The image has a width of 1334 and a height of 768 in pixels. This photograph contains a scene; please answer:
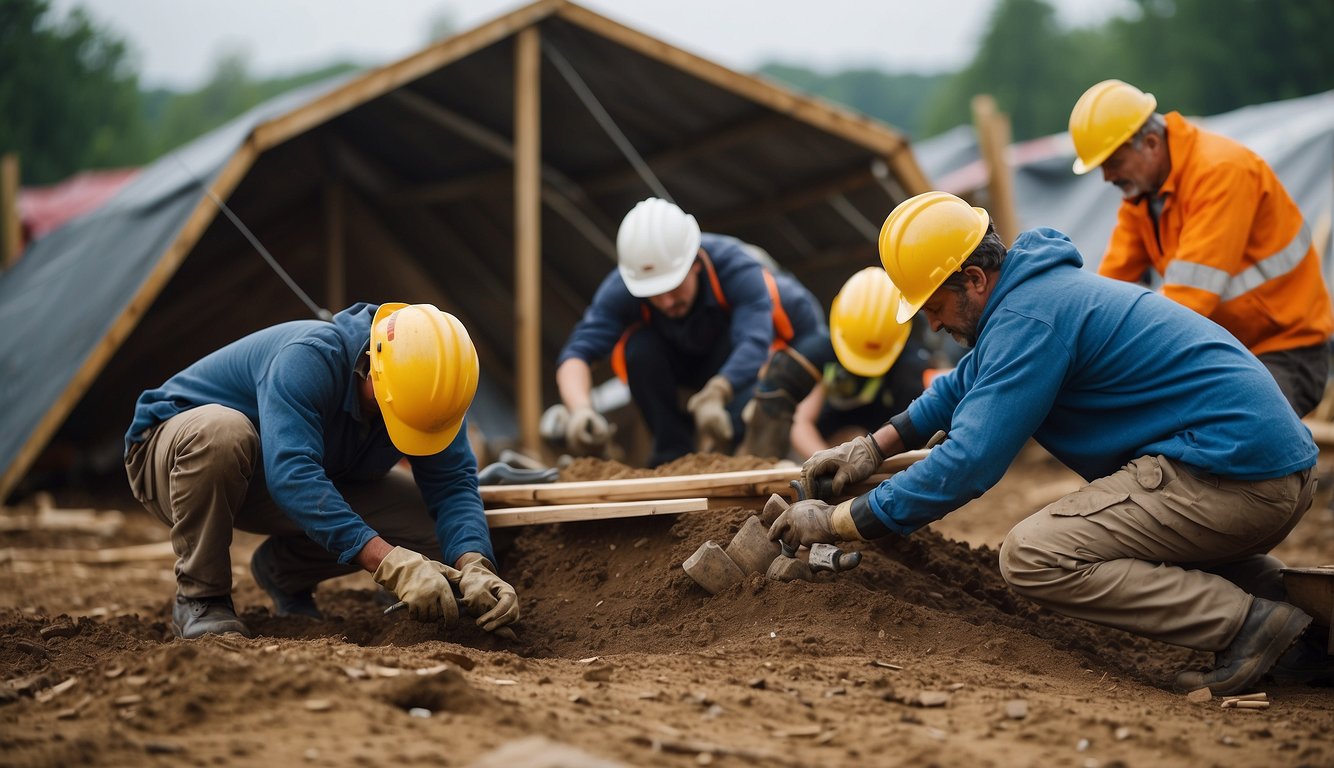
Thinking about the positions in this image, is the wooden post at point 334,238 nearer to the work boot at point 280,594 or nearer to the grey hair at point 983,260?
the work boot at point 280,594

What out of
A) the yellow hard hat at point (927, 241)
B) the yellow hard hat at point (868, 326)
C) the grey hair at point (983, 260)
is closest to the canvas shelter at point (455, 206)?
the yellow hard hat at point (868, 326)

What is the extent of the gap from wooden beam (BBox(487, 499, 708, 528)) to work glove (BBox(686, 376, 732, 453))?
4.72ft

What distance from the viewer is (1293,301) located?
4797 millimetres

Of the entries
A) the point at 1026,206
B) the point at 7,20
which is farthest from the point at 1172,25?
the point at 7,20

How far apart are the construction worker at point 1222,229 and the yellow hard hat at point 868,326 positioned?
46.0 inches

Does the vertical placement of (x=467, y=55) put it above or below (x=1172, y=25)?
below

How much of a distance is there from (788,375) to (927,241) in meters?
2.32

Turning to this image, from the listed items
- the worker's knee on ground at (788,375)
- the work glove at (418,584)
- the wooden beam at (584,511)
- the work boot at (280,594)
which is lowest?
the work boot at (280,594)

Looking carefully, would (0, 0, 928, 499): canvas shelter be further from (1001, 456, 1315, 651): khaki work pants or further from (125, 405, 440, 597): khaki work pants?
(1001, 456, 1315, 651): khaki work pants

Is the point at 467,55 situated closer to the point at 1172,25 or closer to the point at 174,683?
the point at 174,683

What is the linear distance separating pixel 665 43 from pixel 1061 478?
4.26 meters

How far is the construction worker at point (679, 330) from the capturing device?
19.9 feet

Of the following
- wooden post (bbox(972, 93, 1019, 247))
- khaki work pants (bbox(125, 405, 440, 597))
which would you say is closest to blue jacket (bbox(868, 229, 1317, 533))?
khaki work pants (bbox(125, 405, 440, 597))

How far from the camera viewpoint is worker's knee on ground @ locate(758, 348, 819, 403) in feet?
→ 19.5
